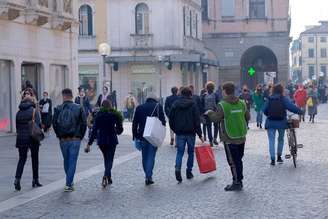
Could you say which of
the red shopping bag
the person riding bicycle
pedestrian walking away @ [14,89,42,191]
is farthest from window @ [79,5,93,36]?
pedestrian walking away @ [14,89,42,191]

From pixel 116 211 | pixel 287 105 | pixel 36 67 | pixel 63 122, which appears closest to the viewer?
pixel 116 211

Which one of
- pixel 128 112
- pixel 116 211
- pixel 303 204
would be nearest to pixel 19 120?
pixel 116 211

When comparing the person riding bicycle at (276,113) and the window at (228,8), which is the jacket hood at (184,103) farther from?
the window at (228,8)

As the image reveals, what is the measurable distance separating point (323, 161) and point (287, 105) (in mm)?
1875

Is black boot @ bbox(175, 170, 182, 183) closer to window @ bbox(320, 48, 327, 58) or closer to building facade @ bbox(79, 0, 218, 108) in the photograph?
building facade @ bbox(79, 0, 218, 108)

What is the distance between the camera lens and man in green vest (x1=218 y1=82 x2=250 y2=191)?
13.6 metres

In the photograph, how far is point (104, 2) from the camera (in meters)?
50.2

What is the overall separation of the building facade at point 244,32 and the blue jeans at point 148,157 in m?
49.4

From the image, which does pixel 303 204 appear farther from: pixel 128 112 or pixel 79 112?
pixel 128 112

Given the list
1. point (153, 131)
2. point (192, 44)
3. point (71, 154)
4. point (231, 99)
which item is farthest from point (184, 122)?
point (192, 44)

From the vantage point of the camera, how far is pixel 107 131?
563 inches

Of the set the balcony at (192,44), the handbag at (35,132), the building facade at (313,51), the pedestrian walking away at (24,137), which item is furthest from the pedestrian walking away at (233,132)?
the building facade at (313,51)

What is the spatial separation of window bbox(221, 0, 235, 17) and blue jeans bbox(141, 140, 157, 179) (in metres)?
51.4

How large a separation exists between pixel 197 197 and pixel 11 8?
1587 cm
